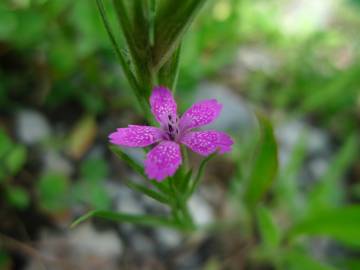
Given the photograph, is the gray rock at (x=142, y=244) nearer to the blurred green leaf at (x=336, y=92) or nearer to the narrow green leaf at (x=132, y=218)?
the narrow green leaf at (x=132, y=218)

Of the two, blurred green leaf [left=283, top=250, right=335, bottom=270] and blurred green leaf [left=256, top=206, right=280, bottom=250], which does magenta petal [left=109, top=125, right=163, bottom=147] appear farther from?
blurred green leaf [left=283, top=250, right=335, bottom=270]

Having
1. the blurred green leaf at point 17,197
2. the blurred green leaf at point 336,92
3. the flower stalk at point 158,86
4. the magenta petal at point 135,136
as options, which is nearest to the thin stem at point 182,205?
the flower stalk at point 158,86

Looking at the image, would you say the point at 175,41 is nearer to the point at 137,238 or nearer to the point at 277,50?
the point at 137,238

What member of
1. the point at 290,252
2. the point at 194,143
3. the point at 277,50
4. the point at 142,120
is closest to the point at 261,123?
the point at 194,143

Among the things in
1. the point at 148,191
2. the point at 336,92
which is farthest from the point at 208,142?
the point at 336,92

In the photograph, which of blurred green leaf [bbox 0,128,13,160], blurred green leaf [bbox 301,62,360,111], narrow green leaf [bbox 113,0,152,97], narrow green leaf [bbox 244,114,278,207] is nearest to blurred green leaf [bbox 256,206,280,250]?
narrow green leaf [bbox 244,114,278,207]
